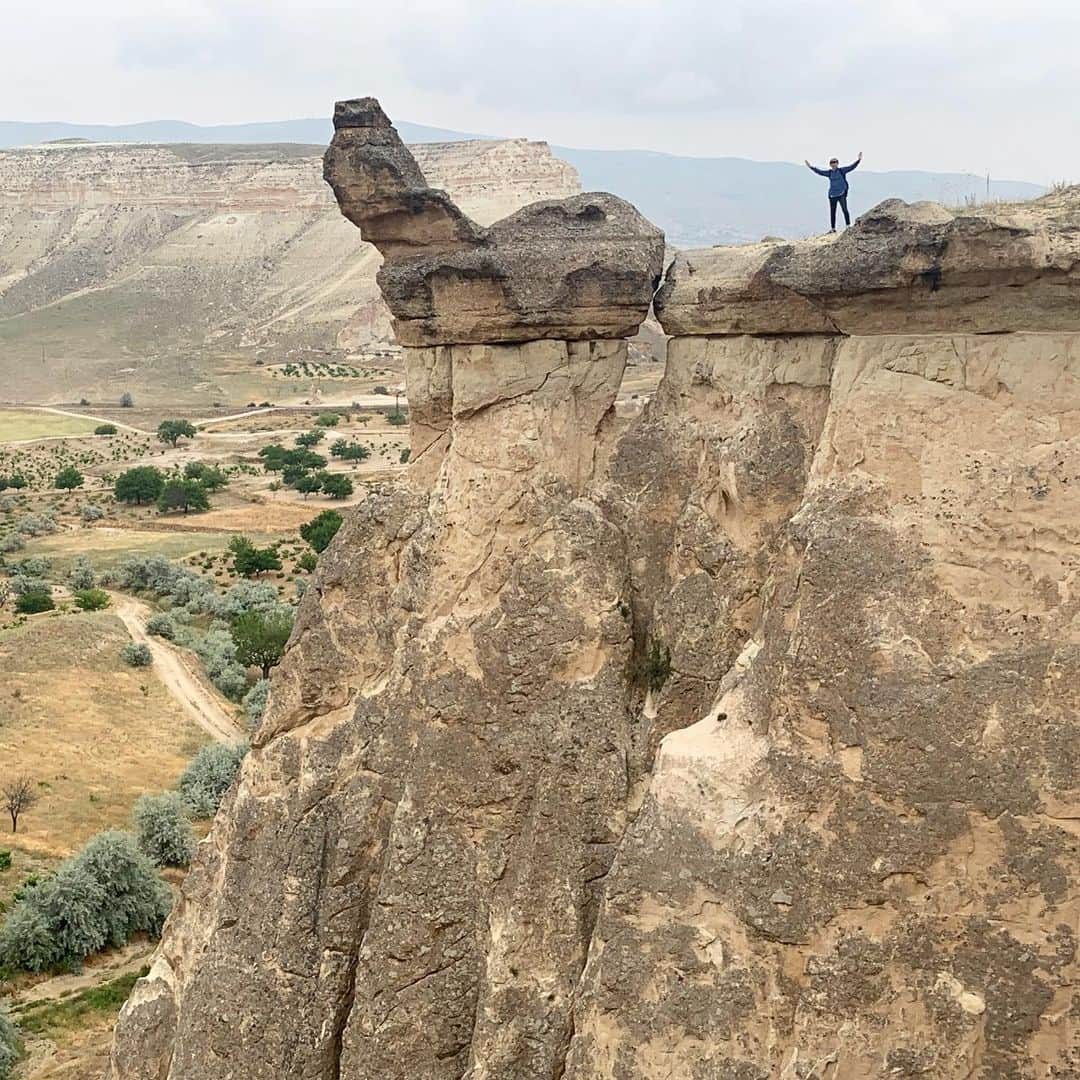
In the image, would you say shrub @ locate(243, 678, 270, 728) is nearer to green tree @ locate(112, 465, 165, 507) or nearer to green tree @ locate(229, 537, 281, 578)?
green tree @ locate(229, 537, 281, 578)

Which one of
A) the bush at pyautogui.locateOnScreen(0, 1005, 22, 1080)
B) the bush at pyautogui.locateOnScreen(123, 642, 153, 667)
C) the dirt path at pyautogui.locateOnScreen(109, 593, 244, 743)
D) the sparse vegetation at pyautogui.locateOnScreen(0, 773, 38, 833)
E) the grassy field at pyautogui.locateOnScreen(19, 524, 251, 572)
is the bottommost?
the grassy field at pyautogui.locateOnScreen(19, 524, 251, 572)

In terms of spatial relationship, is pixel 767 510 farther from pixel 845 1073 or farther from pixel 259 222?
pixel 259 222

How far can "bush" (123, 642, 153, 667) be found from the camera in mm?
36875

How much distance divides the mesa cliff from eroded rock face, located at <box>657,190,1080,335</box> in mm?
27

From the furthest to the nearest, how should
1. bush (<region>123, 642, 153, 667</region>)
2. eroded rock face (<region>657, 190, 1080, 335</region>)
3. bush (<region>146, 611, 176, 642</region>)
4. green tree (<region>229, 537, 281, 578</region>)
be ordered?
1. green tree (<region>229, 537, 281, 578</region>)
2. bush (<region>146, 611, 176, 642</region>)
3. bush (<region>123, 642, 153, 667</region>)
4. eroded rock face (<region>657, 190, 1080, 335</region>)

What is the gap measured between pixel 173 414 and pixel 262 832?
10140 centimetres

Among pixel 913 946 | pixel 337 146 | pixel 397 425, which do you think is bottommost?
pixel 397 425

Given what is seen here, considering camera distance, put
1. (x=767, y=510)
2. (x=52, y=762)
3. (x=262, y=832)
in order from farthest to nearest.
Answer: (x=52, y=762) → (x=262, y=832) → (x=767, y=510)

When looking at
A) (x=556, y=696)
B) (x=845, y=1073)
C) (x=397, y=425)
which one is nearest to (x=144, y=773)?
(x=556, y=696)

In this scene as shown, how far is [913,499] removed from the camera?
24.4ft

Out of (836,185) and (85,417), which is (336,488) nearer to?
(85,417)

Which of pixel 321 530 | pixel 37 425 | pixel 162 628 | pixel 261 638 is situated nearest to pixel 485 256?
pixel 261 638

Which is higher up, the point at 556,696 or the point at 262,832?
the point at 556,696

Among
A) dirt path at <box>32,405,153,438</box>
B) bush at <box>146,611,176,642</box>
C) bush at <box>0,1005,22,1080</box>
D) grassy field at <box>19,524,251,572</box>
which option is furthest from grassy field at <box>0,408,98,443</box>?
bush at <box>0,1005,22,1080</box>
